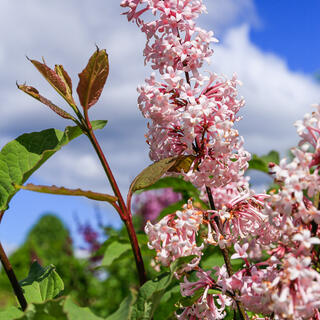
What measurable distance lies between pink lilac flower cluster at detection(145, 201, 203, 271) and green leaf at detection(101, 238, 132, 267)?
4.38 ft

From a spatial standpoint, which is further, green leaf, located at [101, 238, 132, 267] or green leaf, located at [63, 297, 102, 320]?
green leaf, located at [101, 238, 132, 267]

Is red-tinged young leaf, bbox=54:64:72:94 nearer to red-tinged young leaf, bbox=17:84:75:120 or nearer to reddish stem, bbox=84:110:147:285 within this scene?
red-tinged young leaf, bbox=17:84:75:120

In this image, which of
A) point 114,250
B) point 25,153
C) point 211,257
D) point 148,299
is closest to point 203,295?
point 148,299

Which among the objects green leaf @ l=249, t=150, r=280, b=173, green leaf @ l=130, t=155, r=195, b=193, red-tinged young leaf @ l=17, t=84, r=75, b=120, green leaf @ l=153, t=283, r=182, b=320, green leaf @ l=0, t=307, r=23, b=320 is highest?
green leaf @ l=249, t=150, r=280, b=173

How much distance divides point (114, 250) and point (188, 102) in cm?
177

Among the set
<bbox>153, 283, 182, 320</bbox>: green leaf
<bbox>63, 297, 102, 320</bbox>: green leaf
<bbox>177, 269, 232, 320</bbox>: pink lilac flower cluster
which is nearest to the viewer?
<bbox>63, 297, 102, 320</bbox>: green leaf

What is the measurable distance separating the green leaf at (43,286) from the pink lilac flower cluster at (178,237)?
15.5 inches

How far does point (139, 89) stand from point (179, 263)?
67 centimetres

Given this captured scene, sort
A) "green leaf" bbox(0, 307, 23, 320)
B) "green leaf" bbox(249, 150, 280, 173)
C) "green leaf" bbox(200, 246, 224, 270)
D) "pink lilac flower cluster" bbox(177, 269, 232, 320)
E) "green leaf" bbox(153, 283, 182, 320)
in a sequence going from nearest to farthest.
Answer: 1. "green leaf" bbox(0, 307, 23, 320)
2. "pink lilac flower cluster" bbox(177, 269, 232, 320)
3. "green leaf" bbox(153, 283, 182, 320)
4. "green leaf" bbox(200, 246, 224, 270)
5. "green leaf" bbox(249, 150, 280, 173)

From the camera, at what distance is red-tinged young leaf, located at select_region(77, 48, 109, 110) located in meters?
1.59

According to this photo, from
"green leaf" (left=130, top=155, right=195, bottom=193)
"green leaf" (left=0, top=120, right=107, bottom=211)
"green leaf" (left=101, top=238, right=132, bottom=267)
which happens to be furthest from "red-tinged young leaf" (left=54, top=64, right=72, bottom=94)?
"green leaf" (left=101, top=238, right=132, bottom=267)

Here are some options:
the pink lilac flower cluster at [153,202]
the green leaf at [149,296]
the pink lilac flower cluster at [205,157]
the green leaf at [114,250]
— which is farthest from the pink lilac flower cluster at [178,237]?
the pink lilac flower cluster at [153,202]

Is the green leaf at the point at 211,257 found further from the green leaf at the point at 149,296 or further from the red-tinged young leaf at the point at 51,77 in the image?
the red-tinged young leaf at the point at 51,77

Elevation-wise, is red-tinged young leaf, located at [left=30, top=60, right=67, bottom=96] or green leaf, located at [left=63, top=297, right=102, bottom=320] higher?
red-tinged young leaf, located at [left=30, top=60, right=67, bottom=96]
